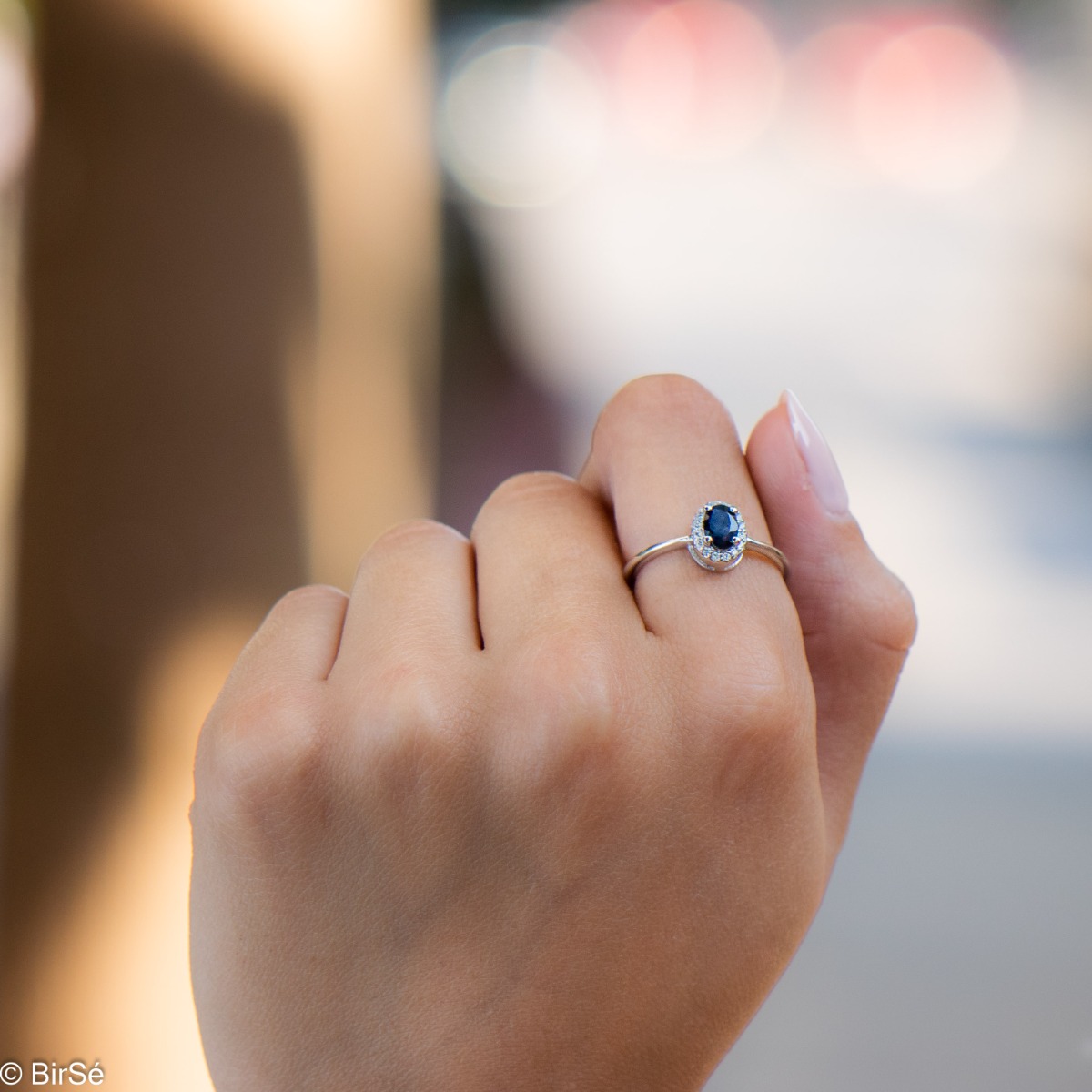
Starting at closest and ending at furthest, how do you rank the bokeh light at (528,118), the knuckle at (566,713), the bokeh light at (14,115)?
1. the knuckle at (566,713)
2. the bokeh light at (14,115)
3. the bokeh light at (528,118)

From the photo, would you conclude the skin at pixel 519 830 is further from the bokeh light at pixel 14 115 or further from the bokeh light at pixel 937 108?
the bokeh light at pixel 937 108

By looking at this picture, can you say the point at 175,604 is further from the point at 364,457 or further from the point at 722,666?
the point at 722,666

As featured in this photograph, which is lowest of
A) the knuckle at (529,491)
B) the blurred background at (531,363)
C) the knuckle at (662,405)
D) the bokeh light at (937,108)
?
the knuckle at (529,491)

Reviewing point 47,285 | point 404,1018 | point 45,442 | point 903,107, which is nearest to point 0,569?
point 45,442

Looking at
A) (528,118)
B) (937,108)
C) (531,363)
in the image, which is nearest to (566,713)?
(531,363)

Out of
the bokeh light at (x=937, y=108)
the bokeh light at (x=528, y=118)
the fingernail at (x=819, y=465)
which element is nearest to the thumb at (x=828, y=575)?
the fingernail at (x=819, y=465)

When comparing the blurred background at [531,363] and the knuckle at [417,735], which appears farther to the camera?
the blurred background at [531,363]

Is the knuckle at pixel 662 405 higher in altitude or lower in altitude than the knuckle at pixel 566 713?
higher

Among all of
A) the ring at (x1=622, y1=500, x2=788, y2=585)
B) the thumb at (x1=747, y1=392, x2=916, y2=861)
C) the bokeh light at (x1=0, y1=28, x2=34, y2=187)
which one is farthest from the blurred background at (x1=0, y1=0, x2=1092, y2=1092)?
the ring at (x1=622, y1=500, x2=788, y2=585)

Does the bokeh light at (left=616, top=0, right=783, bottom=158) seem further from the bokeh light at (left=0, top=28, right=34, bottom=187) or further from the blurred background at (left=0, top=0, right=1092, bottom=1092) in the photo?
the bokeh light at (left=0, top=28, right=34, bottom=187)

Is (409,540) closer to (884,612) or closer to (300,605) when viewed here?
(300,605)
